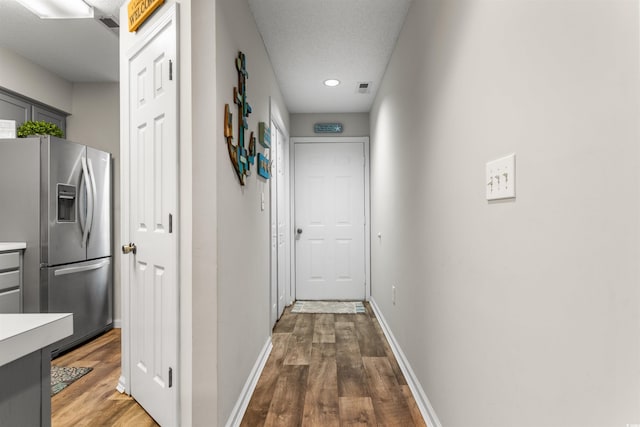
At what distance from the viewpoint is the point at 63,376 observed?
8.57 feet

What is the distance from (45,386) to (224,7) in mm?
1744

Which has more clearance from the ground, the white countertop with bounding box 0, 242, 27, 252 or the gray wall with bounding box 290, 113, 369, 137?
the gray wall with bounding box 290, 113, 369, 137

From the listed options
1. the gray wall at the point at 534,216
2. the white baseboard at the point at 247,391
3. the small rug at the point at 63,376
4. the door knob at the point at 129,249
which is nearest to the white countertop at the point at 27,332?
the gray wall at the point at 534,216

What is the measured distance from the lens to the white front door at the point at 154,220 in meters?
1.85

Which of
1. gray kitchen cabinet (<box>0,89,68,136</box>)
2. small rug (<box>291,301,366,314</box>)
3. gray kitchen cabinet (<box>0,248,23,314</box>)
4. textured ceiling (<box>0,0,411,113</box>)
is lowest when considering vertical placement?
small rug (<box>291,301,366,314</box>)

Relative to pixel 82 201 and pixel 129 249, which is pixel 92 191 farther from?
pixel 129 249

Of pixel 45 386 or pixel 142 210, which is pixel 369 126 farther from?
pixel 45 386

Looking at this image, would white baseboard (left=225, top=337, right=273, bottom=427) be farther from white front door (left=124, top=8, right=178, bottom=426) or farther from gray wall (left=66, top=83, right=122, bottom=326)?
gray wall (left=66, top=83, right=122, bottom=326)

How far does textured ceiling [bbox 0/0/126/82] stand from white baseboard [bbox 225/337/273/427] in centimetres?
258

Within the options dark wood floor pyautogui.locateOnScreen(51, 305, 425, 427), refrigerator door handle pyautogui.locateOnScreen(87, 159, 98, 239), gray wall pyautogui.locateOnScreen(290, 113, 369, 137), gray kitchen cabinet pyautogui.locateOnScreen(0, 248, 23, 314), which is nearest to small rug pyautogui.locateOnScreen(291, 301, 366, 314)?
dark wood floor pyautogui.locateOnScreen(51, 305, 425, 427)

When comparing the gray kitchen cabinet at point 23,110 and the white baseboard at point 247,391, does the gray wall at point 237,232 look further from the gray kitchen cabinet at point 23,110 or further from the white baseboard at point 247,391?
the gray kitchen cabinet at point 23,110

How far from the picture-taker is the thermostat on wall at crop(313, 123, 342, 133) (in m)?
5.02

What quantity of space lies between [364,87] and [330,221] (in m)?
1.78

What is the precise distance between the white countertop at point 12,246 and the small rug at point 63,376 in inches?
35.9
